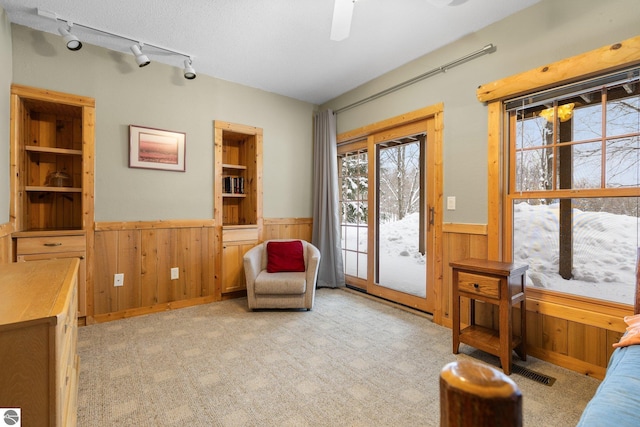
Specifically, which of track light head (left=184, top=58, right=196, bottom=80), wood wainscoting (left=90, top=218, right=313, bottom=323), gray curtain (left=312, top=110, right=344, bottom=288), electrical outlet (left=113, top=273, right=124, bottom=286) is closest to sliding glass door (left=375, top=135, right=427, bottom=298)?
gray curtain (left=312, top=110, right=344, bottom=288)

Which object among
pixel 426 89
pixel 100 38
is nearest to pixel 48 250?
pixel 100 38

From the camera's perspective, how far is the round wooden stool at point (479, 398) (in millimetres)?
295

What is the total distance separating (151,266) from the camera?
3.31m

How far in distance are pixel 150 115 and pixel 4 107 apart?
1.13 meters

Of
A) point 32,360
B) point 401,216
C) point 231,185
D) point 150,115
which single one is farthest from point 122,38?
point 401,216

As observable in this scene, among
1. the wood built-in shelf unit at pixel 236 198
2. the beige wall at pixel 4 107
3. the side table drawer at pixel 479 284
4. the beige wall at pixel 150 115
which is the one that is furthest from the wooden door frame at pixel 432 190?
the beige wall at pixel 4 107

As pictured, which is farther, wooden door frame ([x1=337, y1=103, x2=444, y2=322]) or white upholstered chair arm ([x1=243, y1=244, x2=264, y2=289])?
white upholstered chair arm ([x1=243, y1=244, x2=264, y2=289])

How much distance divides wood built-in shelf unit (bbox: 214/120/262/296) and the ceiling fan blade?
6.87ft

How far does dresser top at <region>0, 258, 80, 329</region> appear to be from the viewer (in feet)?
3.02

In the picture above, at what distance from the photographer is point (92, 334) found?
2.71 meters

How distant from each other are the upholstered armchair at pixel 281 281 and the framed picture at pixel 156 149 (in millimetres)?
1374

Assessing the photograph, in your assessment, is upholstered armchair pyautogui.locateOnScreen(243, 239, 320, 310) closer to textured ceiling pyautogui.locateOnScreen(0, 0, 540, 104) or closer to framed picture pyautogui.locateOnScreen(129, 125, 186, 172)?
framed picture pyautogui.locateOnScreen(129, 125, 186, 172)

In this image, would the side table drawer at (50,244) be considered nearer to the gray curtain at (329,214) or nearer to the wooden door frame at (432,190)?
the gray curtain at (329,214)

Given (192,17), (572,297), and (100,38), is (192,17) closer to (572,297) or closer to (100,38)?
(100,38)
